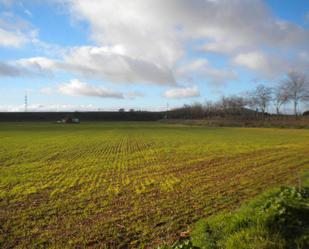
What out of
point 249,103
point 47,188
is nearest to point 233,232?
→ point 47,188

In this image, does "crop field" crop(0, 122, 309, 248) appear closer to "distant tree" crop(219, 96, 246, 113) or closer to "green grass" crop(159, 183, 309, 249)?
"green grass" crop(159, 183, 309, 249)

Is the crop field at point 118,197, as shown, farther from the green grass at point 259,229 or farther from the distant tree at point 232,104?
the distant tree at point 232,104

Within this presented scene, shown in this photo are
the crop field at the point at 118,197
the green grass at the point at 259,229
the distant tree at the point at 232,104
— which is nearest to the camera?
the green grass at the point at 259,229

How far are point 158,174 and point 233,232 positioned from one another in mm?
8138

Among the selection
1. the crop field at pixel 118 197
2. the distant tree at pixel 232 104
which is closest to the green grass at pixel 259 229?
the crop field at pixel 118 197

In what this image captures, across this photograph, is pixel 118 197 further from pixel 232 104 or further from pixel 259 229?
pixel 232 104

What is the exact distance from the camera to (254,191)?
394 inches

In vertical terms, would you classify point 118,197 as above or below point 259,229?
below

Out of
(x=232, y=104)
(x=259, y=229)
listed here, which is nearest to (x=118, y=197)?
(x=259, y=229)

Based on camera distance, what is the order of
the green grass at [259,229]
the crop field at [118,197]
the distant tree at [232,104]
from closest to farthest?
the green grass at [259,229]
the crop field at [118,197]
the distant tree at [232,104]

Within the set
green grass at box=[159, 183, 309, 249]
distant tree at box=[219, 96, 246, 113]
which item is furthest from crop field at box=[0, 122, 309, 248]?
distant tree at box=[219, 96, 246, 113]

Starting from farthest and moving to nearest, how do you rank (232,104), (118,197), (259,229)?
(232,104) → (118,197) → (259,229)

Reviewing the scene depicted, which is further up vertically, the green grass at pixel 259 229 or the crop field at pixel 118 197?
the green grass at pixel 259 229

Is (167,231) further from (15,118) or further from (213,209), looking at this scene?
(15,118)
